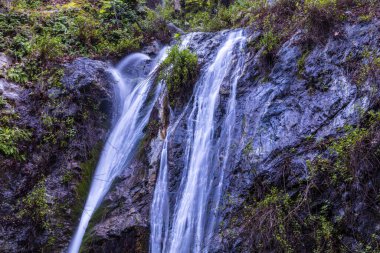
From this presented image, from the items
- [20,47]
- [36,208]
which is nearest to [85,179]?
[36,208]

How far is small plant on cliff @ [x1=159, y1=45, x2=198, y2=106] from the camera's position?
6801 mm

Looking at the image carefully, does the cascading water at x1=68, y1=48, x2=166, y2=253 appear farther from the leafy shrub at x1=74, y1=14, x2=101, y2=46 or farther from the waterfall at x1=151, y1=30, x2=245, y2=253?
the leafy shrub at x1=74, y1=14, x2=101, y2=46

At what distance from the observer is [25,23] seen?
30.5 feet

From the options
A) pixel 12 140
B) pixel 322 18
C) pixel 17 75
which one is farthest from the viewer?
pixel 17 75

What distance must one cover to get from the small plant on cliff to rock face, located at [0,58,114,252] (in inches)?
79.2

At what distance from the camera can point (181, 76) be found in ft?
22.7

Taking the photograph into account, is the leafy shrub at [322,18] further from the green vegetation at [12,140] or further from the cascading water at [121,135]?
the green vegetation at [12,140]

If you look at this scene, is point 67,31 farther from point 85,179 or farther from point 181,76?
point 85,179

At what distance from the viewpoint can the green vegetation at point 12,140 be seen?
6.45m

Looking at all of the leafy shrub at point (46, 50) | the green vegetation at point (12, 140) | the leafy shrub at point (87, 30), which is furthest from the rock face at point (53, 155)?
the leafy shrub at point (87, 30)

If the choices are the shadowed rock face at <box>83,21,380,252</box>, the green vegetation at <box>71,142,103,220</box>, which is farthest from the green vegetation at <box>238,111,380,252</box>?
the green vegetation at <box>71,142,103,220</box>

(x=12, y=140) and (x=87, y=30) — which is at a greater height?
(x=87, y=30)

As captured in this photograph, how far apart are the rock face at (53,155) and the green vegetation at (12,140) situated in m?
0.12

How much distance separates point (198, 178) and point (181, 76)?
98.7 inches
